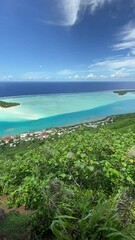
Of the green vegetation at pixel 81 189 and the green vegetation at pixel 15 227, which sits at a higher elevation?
the green vegetation at pixel 81 189

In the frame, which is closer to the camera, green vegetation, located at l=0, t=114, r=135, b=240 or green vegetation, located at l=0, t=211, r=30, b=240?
→ green vegetation, located at l=0, t=114, r=135, b=240

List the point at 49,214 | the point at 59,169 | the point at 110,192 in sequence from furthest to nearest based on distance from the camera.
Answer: the point at 59,169 → the point at 110,192 → the point at 49,214

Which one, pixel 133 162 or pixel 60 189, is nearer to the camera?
pixel 60 189

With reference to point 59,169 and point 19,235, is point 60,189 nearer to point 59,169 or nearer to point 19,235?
point 19,235

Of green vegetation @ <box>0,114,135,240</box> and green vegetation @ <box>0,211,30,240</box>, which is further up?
green vegetation @ <box>0,114,135,240</box>

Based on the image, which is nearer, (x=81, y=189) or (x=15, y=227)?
(x=15, y=227)

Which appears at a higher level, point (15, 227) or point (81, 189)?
point (81, 189)

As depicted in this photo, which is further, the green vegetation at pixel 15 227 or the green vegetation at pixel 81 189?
the green vegetation at pixel 15 227

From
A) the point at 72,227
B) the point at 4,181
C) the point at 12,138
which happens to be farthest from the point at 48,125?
the point at 72,227
